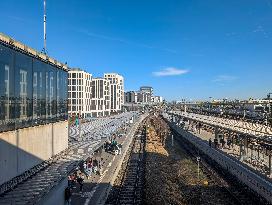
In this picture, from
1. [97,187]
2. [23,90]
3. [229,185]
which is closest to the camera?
[23,90]

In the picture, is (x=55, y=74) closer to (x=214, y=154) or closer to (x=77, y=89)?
(x=214, y=154)

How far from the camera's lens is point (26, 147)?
25.8 meters

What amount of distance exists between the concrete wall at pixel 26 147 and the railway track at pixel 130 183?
714 centimetres

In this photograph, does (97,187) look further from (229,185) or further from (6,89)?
(229,185)

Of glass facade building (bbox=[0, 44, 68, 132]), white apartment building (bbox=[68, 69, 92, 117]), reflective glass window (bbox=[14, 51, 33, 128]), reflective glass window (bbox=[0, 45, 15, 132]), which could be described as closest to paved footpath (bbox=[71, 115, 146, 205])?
glass facade building (bbox=[0, 44, 68, 132])

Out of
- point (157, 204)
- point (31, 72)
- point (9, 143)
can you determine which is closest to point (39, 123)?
point (31, 72)

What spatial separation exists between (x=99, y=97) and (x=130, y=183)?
145m

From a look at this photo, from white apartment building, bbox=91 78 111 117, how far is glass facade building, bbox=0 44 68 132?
13455cm

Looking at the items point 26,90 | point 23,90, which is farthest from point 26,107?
point 23,90

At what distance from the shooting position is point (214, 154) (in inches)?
2044

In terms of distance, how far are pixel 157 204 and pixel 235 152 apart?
25276mm

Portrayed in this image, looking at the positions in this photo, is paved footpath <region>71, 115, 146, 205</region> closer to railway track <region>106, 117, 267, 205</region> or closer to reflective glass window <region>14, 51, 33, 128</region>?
railway track <region>106, 117, 267, 205</region>

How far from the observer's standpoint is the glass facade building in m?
21.8

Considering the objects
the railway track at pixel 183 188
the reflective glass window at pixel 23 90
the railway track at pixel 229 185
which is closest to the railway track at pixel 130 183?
the railway track at pixel 183 188
